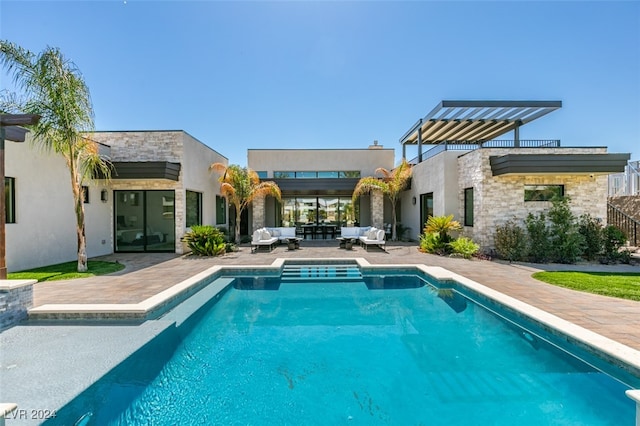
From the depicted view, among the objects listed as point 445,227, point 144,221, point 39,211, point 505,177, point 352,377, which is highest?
point 505,177

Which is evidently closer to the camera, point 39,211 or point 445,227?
point 39,211

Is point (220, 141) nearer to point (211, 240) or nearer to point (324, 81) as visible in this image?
point (324, 81)

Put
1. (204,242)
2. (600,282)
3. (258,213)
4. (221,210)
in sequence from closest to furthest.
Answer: (600,282) → (204,242) → (258,213) → (221,210)

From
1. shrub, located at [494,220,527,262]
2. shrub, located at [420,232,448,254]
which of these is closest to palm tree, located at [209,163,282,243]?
shrub, located at [420,232,448,254]

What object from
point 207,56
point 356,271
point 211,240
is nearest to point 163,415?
point 356,271

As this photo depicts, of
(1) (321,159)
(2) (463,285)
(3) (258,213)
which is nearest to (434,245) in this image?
(2) (463,285)

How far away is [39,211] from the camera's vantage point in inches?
364

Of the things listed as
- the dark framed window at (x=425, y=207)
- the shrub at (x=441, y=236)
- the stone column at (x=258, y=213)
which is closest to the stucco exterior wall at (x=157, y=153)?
the stone column at (x=258, y=213)

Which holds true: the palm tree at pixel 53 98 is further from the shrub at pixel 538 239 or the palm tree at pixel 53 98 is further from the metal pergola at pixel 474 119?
the shrub at pixel 538 239

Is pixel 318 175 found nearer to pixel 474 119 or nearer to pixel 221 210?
pixel 221 210

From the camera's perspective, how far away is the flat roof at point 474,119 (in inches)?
550

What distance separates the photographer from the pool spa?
310cm

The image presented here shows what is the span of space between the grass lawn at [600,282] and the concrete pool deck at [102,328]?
13.8 inches

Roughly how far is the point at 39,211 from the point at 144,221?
366 cm
